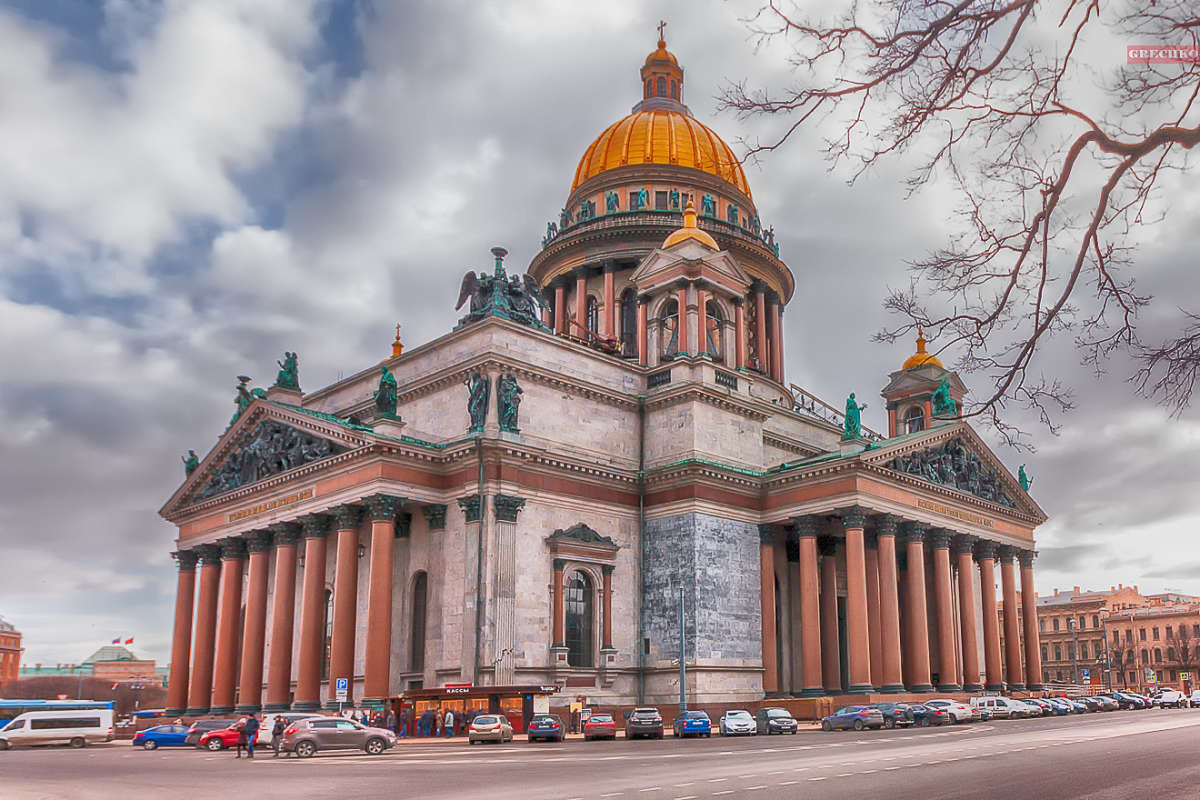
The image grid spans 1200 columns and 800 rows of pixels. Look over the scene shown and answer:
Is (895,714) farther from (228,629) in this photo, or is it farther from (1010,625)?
(228,629)

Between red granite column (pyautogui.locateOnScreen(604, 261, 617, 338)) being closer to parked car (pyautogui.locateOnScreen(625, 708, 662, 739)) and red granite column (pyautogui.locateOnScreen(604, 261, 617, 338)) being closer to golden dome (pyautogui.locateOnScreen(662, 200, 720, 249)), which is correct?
golden dome (pyautogui.locateOnScreen(662, 200, 720, 249))

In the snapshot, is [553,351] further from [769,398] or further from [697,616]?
[769,398]

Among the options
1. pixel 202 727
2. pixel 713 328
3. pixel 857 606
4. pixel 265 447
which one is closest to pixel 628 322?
pixel 713 328

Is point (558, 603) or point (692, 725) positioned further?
point (558, 603)

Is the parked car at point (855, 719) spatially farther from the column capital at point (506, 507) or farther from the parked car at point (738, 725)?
the column capital at point (506, 507)

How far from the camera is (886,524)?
49031 mm

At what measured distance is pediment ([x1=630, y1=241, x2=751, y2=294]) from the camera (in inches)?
2130

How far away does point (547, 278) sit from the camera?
2827 inches

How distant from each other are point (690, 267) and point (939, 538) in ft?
60.5

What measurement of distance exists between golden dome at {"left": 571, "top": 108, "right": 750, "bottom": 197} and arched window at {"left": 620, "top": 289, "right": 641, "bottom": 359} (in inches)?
366

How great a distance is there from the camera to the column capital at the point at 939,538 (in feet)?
175

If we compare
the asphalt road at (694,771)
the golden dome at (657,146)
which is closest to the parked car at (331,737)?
the asphalt road at (694,771)

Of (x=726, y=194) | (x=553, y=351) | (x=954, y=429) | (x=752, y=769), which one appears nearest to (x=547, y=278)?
(x=726, y=194)

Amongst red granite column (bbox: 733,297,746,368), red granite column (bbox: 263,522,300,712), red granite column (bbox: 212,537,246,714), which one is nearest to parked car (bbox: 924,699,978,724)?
red granite column (bbox: 733,297,746,368)
